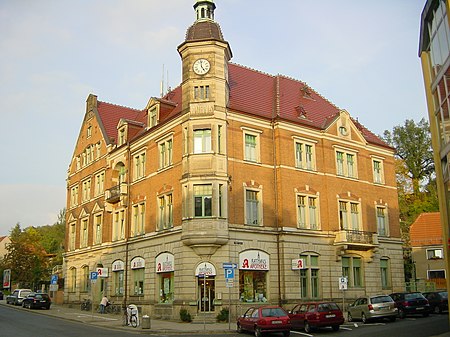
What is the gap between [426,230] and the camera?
186ft

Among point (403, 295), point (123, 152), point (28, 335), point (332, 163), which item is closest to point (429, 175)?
point (332, 163)

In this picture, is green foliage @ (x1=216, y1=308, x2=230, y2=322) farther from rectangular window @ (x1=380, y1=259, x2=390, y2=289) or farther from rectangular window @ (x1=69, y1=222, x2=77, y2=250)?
rectangular window @ (x1=69, y1=222, x2=77, y2=250)

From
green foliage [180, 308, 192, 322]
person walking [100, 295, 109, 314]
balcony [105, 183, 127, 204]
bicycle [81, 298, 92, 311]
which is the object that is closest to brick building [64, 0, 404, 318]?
balcony [105, 183, 127, 204]

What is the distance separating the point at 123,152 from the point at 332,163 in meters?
17.3

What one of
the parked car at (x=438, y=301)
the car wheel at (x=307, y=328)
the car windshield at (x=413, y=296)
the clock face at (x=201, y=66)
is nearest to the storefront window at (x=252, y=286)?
the car wheel at (x=307, y=328)

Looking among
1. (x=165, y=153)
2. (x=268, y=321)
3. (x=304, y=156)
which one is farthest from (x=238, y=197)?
(x=268, y=321)

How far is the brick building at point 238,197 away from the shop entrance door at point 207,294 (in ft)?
0.21

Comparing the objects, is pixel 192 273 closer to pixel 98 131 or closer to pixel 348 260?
pixel 348 260

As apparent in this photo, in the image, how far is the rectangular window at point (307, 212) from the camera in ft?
118

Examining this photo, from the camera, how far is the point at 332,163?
38969 millimetres

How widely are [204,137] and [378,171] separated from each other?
59.0ft

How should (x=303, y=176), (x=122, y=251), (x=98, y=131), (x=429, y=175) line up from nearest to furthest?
(x=303, y=176) < (x=122, y=251) < (x=98, y=131) < (x=429, y=175)

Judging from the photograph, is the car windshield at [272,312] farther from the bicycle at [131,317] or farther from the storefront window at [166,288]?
the storefront window at [166,288]

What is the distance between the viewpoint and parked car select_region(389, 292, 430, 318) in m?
30.3
